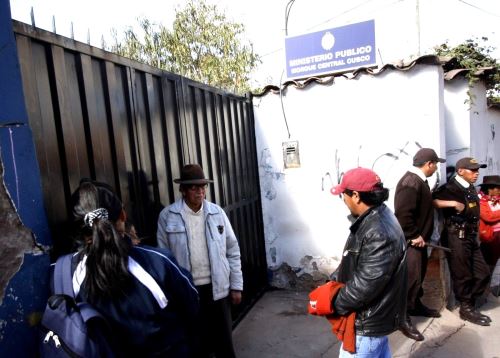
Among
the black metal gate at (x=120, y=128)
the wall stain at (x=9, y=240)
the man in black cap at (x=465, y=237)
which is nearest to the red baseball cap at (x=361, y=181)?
the black metal gate at (x=120, y=128)

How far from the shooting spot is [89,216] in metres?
1.44

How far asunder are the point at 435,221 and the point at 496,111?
315 centimetres

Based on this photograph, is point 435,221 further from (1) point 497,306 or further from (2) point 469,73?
(2) point 469,73

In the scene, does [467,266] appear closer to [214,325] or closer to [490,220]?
[490,220]

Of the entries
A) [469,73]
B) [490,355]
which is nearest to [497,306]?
[490,355]

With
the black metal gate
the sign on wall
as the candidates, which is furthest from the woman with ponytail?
the sign on wall

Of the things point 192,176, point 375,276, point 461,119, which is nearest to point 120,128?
point 192,176

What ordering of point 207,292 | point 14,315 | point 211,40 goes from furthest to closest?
point 211,40 → point 207,292 → point 14,315

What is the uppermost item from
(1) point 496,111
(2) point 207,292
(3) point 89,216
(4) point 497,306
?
(1) point 496,111

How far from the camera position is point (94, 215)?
1.44 m

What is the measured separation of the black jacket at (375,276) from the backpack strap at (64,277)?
142cm

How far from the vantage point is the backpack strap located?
4.65ft

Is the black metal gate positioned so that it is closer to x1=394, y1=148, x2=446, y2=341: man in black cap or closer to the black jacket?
the black jacket

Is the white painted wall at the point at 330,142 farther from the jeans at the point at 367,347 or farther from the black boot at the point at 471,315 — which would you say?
the jeans at the point at 367,347
